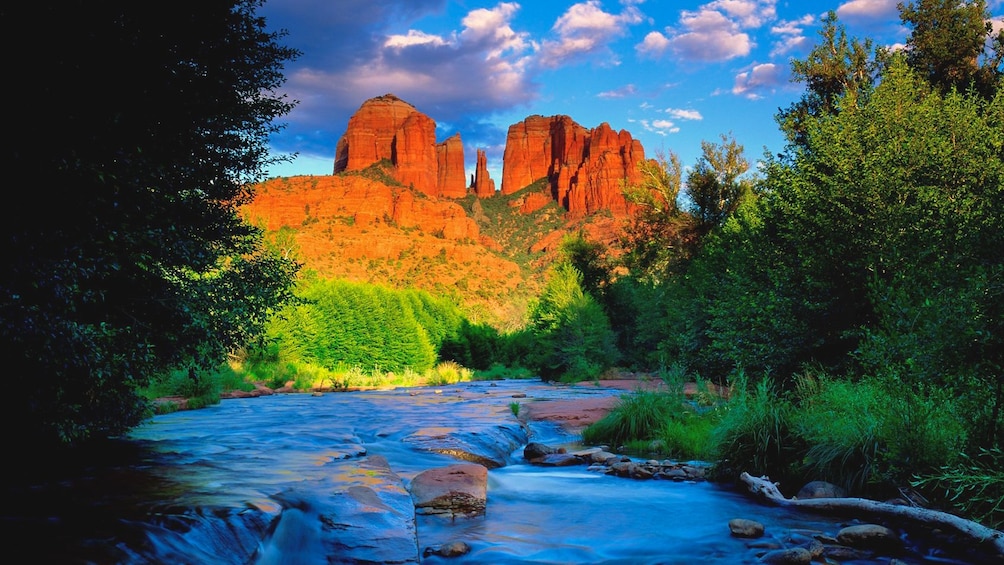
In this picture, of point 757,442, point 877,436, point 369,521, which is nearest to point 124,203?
point 369,521

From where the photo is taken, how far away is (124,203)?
6.86 metres

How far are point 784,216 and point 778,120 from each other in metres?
12.7

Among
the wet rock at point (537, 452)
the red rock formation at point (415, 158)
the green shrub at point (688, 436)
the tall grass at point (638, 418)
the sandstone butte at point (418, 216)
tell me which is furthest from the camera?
the red rock formation at point (415, 158)

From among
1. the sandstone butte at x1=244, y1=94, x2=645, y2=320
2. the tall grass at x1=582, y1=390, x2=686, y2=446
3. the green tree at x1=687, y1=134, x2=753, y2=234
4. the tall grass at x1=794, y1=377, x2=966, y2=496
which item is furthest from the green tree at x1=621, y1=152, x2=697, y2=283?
the sandstone butte at x1=244, y1=94, x2=645, y2=320

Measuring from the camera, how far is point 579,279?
1984 inches

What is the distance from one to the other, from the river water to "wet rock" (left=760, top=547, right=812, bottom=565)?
0.32 metres

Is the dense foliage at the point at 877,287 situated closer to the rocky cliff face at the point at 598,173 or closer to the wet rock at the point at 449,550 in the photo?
the wet rock at the point at 449,550

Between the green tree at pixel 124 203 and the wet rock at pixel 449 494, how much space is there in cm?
348

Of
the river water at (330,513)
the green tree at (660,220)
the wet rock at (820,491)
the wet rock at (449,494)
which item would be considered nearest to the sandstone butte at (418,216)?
the green tree at (660,220)

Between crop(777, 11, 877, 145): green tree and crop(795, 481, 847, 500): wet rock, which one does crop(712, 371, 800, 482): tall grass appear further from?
crop(777, 11, 877, 145): green tree

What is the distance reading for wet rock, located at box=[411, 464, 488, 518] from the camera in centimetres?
793

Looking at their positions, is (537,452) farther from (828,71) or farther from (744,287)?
(828,71)

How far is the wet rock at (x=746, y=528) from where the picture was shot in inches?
279

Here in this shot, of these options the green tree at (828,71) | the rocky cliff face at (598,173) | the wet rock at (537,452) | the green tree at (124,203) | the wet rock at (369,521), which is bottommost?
the wet rock at (537,452)
